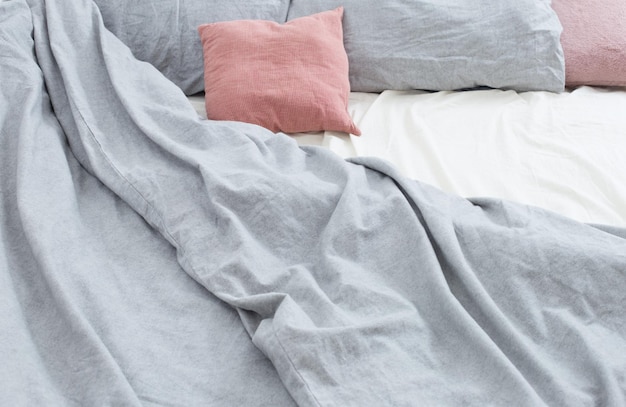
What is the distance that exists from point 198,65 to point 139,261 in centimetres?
78

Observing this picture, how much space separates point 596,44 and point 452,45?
0.38 m

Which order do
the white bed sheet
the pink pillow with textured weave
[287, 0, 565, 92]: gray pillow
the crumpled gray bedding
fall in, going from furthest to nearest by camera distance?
1. [287, 0, 565, 92]: gray pillow
2. the pink pillow with textured weave
3. the white bed sheet
4. the crumpled gray bedding

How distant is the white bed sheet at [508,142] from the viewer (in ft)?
4.46

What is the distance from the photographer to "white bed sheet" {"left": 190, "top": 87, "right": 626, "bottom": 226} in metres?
1.36

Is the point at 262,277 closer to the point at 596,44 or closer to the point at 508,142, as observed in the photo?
the point at 508,142

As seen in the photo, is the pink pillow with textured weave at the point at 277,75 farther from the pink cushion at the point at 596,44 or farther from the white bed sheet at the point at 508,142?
the pink cushion at the point at 596,44

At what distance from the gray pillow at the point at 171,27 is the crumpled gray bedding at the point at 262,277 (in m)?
0.35

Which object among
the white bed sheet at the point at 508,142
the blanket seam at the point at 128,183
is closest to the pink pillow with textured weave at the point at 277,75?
the white bed sheet at the point at 508,142

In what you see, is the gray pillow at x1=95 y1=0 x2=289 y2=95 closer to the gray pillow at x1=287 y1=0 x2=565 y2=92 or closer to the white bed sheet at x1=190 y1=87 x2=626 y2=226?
the white bed sheet at x1=190 y1=87 x2=626 y2=226

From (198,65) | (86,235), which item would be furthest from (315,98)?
(86,235)

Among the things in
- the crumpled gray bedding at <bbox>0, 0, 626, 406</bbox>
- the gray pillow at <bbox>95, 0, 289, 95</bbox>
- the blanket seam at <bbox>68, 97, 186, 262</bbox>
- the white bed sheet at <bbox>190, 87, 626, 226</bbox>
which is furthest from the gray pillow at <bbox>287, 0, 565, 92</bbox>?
the blanket seam at <bbox>68, 97, 186, 262</bbox>

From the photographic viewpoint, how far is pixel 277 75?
62.8 inches

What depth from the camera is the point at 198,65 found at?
1771mm

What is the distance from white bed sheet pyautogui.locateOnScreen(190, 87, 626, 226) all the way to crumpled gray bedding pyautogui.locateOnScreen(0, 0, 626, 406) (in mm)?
148
